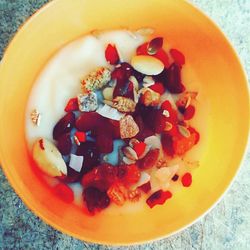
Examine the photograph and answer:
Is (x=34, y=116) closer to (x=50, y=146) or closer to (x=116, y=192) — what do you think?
(x=50, y=146)

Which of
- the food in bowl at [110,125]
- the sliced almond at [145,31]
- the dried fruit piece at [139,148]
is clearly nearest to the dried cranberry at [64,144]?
the food in bowl at [110,125]

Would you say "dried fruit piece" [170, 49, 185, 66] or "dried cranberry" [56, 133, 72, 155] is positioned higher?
"dried fruit piece" [170, 49, 185, 66]

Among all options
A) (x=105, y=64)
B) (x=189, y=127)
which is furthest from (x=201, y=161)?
(x=105, y=64)

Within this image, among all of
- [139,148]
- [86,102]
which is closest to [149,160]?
[139,148]

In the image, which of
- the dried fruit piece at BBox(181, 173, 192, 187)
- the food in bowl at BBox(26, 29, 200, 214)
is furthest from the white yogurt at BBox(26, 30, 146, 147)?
the dried fruit piece at BBox(181, 173, 192, 187)

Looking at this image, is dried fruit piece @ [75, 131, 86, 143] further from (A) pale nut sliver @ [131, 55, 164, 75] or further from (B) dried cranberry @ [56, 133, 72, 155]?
(A) pale nut sliver @ [131, 55, 164, 75]

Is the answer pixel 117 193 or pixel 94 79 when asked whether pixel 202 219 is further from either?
pixel 94 79
